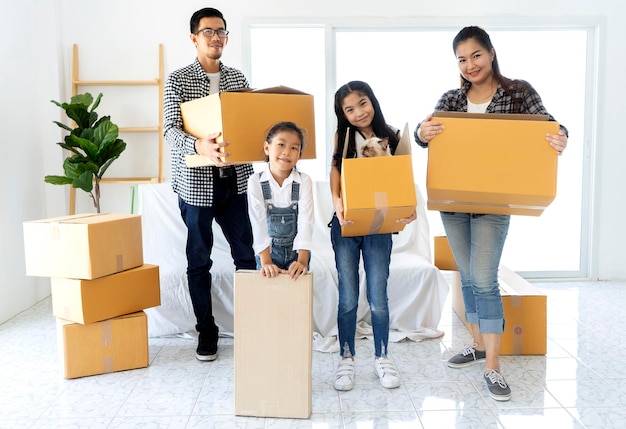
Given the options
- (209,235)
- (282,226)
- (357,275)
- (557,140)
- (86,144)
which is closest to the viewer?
(557,140)

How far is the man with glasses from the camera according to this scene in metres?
2.37

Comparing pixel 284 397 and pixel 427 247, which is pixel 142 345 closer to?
pixel 284 397

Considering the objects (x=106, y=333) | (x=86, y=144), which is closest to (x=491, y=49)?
(x=106, y=333)

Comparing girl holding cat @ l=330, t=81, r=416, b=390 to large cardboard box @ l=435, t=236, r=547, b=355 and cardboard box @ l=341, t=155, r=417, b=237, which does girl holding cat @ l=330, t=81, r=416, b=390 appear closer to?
cardboard box @ l=341, t=155, r=417, b=237

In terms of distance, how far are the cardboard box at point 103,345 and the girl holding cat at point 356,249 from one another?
868 millimetres

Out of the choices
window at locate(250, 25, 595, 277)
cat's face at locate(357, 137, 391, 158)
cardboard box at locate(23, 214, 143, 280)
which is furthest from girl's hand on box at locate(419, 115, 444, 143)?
window at locate(250, 25, 595, 277)

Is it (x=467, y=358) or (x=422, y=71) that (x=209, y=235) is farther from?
(x=422, y=71)

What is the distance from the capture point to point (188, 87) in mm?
2428

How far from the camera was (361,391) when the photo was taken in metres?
2.21

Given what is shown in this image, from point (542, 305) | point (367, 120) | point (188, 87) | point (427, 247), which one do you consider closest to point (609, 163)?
point (427, 247)

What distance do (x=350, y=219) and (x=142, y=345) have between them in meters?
1.12

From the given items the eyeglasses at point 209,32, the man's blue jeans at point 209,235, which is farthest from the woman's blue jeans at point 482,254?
the eyeglasses at point 209,32

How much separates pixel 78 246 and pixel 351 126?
118cm

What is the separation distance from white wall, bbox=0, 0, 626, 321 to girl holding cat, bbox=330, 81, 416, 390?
1.95 meters
